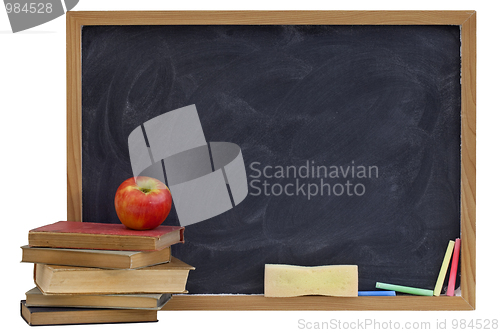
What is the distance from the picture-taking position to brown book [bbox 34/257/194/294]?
6.02 feet

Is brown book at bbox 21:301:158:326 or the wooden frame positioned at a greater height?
the wooden frame

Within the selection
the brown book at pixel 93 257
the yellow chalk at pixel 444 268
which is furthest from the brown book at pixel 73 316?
the yellow chalk at pixel 444 268

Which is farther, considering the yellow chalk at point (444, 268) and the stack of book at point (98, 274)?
the yellow chalk at point (444, 268)

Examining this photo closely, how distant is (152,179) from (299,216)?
1.88 ft

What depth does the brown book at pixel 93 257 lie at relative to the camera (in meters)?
1.82

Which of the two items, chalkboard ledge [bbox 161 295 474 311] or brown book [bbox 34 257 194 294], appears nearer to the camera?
brown book [bbox 34 257 194 294]

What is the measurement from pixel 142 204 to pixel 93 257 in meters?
0.24

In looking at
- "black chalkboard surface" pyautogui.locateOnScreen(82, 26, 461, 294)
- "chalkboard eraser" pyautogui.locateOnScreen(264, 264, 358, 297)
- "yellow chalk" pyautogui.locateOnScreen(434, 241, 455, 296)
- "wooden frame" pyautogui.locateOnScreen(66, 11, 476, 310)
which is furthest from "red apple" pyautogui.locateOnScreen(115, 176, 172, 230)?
"yellow chalk" pyautogui.locateOnScreen(434, 241, 455, 296)

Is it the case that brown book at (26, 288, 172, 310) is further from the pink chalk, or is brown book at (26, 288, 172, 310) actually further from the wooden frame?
the pink chalk

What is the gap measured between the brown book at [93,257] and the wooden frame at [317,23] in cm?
22

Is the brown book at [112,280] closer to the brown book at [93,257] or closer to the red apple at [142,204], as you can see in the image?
the brown book at [93,257]

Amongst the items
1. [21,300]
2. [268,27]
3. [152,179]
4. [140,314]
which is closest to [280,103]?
[268,27]

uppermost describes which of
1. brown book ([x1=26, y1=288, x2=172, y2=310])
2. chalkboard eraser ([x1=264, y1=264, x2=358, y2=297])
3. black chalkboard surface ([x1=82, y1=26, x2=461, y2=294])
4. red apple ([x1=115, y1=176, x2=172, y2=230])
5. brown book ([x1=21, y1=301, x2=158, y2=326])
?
black chalkboard surface ([x1=82, y1=26, x2=461, y2=294])

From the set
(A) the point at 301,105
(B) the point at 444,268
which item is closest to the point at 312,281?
(B) the point at 444,268
